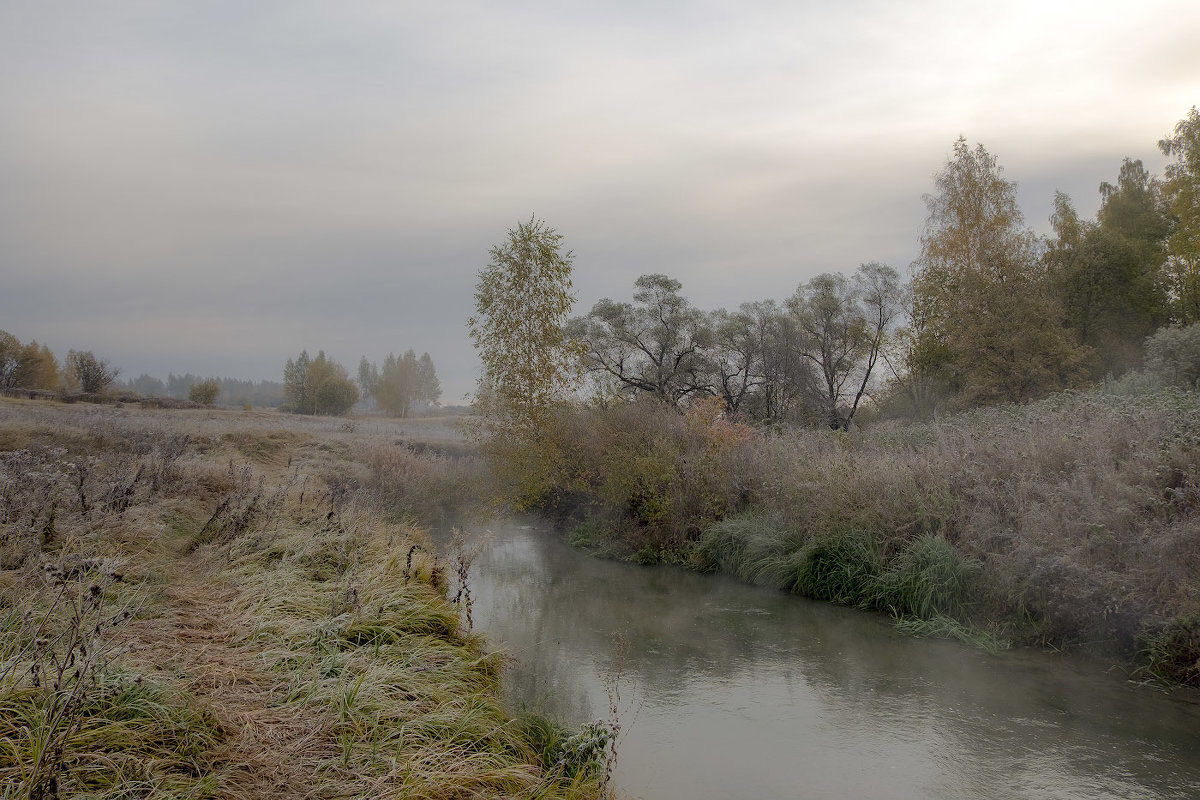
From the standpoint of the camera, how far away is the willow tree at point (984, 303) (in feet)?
70.9

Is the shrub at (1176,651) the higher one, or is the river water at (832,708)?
the shrub at (1176,651)

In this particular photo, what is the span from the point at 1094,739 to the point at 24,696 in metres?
7.03

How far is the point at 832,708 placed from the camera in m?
6.13

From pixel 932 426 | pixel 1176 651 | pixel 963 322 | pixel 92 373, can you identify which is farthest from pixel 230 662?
pixel 92 373

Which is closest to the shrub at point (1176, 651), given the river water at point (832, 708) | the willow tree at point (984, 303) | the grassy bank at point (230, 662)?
the river water at point (832, 708)

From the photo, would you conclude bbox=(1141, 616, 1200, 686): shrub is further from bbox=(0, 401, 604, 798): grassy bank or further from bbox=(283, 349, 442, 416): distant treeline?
bbox=(283, 349, 442, 416): distant treeline

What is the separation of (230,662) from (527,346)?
1112 cm

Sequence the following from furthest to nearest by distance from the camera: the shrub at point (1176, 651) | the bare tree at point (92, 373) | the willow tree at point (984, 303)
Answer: the bare tree at point (92, 373)
the willow tree at point (984, 303)
the shrub at point (1176, 651)

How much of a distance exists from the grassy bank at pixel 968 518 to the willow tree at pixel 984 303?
9.33m

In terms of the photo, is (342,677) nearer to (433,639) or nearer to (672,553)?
(433,639)

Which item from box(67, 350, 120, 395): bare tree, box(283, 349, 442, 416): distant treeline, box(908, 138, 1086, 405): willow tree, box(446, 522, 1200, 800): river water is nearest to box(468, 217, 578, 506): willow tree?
box(446, 522, 1200, 800): river water

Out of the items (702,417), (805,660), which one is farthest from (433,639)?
(702,417)

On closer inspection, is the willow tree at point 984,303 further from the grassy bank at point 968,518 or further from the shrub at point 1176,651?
the shrub at point 1176,651

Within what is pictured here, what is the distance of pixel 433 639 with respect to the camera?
5.81 meters
